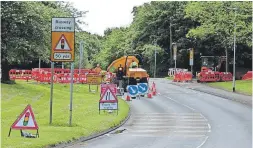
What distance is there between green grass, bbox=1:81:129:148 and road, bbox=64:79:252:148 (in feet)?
3.27

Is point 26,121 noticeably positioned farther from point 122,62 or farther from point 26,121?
point 122,62

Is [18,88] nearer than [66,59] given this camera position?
No

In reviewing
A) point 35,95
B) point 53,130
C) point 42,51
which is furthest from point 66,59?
point 42,51

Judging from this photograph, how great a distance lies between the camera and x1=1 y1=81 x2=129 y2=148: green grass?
806 inches

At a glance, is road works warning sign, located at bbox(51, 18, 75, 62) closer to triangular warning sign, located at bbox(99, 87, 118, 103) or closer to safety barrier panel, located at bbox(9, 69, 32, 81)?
triangular warning sign, located at bbox(99, 87, 118, 103)

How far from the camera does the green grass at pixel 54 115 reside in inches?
806

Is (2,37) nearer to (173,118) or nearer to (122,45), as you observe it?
(173,118)

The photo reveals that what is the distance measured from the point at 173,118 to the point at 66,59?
10.1 metres

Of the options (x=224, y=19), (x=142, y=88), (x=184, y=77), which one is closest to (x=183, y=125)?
(x=142, y=88)

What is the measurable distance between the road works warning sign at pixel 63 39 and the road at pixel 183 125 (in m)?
4.29

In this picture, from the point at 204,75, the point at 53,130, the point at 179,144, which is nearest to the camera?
the point at 179,144

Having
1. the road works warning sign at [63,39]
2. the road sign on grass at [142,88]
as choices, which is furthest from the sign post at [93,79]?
the road works warning sign at [63,39]

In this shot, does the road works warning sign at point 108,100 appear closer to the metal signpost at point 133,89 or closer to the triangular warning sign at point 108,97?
the triangular warning sign at point 108,97

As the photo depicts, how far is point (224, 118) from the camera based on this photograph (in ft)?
106
